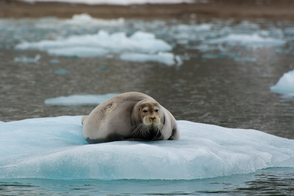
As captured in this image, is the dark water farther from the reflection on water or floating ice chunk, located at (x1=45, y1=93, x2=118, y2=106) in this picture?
floating ice chunk, located at (x1=45, y1=93, x2=118, y2=106)

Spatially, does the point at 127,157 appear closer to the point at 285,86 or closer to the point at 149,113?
the point at 149,113

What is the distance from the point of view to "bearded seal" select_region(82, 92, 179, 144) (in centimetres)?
370

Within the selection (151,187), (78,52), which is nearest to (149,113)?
(151,187)

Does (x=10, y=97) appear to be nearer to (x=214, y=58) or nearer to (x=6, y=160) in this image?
(x=6, y=160)

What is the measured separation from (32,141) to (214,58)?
10.5 meters

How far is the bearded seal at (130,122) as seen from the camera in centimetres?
370

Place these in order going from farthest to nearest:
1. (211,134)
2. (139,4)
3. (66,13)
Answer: (139,4) → (66,13) → (211,134)

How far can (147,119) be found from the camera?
11.8ft

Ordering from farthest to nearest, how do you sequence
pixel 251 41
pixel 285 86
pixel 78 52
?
pixel 251 41 < pixel 78 52 < pixel 285 86

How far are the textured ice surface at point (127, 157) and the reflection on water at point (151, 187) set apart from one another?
8 cm

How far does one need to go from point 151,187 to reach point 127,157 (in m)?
0.33

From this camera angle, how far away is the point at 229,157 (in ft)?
12.0

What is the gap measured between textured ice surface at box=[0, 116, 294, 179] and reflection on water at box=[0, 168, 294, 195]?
85 mm

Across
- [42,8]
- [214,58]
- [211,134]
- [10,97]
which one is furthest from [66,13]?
[211,134]
